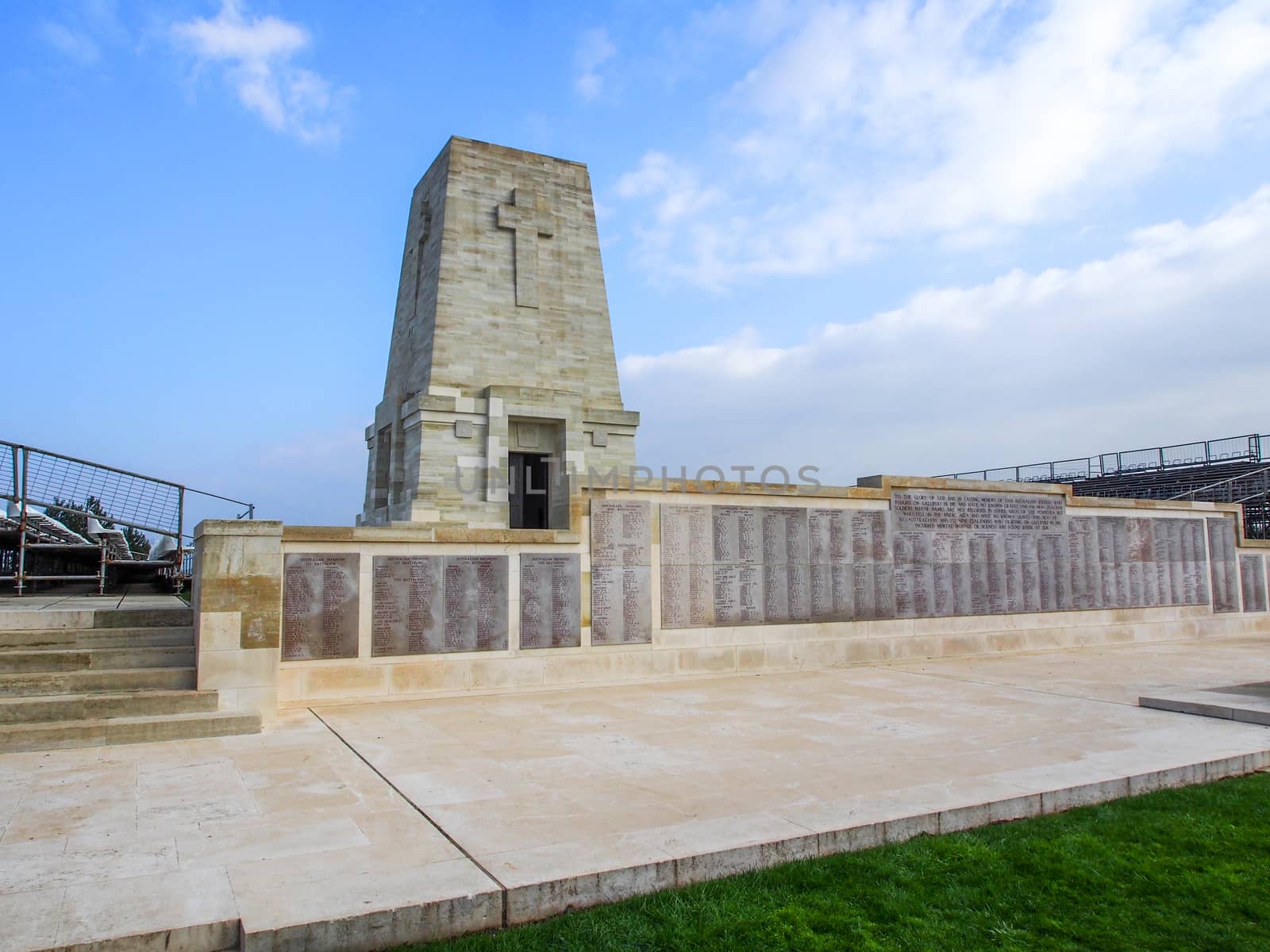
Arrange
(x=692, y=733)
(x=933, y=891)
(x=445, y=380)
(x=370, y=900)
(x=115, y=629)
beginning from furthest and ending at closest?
(x=445, y=380) → (x=115, y=629) → (x=692, y=733) → (x=933, y=891) → (x=370, y=900)

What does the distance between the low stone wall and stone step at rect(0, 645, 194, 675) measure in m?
0.74

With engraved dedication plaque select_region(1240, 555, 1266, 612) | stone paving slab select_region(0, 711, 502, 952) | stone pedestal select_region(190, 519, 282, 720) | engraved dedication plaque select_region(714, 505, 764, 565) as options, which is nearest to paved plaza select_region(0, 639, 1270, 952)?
stone paving slab select_region(0, 711, 502, 952)

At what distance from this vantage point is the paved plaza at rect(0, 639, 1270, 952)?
3.45 meters

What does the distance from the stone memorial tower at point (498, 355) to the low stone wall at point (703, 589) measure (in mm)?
4762

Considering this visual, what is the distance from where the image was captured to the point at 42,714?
21.4 feet

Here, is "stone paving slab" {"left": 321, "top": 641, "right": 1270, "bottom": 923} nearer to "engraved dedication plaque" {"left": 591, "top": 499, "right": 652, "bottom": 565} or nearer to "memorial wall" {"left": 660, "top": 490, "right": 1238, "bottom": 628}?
"engraved dedication plaque" {"left": 591, "top": 499, "right": 652, "bottom": 565}

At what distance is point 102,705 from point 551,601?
434cm

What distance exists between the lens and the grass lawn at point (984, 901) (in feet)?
10.8

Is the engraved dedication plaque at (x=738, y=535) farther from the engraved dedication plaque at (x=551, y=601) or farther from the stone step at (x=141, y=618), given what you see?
the stone step at (x=141, y=618)

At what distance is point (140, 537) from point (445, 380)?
730 centimetres

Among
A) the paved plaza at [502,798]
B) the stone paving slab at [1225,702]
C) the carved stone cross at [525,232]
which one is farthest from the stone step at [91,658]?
the carved stone cross at [525,232]

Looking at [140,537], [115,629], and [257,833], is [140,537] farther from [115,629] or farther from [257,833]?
[257,833]

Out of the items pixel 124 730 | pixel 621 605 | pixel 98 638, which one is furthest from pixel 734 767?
pixel 98 638

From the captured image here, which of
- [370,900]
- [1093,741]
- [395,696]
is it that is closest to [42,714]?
Result: [395,696]
